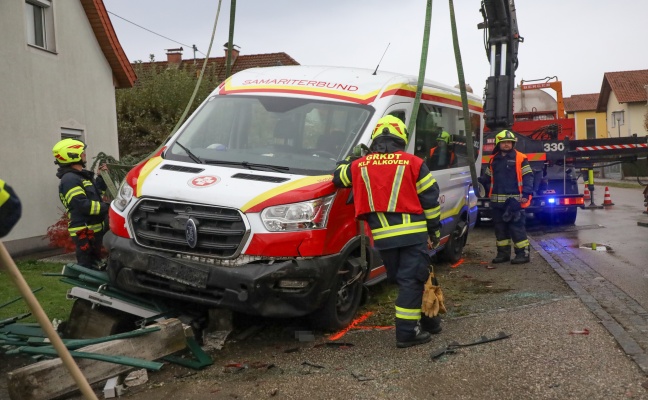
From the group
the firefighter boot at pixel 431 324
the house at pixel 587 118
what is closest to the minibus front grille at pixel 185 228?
the firefighter boot at pixel 431 324

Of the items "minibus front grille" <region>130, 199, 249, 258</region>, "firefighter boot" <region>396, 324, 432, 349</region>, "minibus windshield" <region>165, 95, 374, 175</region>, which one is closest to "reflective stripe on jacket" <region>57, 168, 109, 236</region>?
"minibus windshield" <region>165, 95, 374, 175</region>

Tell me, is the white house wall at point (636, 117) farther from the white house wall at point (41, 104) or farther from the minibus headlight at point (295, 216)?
the minibus headlight at point (295, 216)

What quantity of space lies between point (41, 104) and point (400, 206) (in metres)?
9.23

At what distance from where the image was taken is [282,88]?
6.32m

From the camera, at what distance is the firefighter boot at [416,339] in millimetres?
5258

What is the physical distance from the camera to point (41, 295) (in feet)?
23.6

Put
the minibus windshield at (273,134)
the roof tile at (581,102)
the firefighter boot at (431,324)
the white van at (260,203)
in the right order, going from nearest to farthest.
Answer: the white van at (260,203) < the firefighter boot at (431,324) < the minibus windshield at (273,134) < the roof tile at (581,102)

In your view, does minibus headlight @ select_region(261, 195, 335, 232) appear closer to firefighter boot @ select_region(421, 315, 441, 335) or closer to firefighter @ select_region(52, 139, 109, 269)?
firefighter boot @ select_region(421, 315, 441, 335)

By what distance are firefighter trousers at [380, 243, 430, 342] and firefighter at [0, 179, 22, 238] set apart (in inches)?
129

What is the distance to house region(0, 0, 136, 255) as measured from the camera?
11.3 meters

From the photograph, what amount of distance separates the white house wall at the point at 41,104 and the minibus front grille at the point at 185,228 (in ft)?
21.6

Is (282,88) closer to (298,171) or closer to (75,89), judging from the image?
(298,171)

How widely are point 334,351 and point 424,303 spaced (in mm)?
845

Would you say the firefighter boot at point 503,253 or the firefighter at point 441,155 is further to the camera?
the firefighter boot at point 503,253
